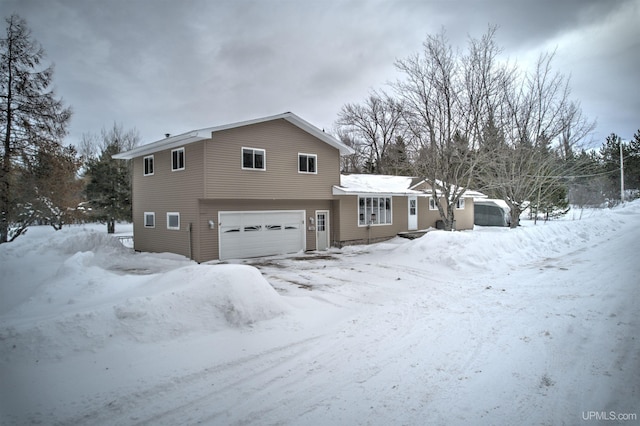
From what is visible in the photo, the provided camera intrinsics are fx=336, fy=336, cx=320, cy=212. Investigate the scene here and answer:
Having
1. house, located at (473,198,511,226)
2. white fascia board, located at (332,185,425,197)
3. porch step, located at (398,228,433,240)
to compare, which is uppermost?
Answer: white fascia board, located at (332,185,425,197)

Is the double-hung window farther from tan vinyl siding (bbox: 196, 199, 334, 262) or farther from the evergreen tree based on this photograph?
the evergreen tree

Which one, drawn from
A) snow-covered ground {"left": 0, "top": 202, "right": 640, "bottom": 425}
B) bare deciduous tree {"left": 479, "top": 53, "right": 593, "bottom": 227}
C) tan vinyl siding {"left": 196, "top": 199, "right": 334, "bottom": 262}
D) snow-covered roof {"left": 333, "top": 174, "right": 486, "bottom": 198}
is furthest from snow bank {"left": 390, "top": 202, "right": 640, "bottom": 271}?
tan vinyl siding {"left": 196, "top": 199, "right": 334, "bottom": 262}

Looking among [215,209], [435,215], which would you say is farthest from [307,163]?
[435,215]

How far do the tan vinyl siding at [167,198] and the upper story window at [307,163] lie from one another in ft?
15.4

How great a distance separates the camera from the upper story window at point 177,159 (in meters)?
14.4

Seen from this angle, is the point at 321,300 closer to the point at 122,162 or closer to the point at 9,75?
the point at 9,75

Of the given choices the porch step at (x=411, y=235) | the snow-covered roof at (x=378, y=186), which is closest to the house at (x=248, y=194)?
the snow-covered roof at (x=378, y=186)

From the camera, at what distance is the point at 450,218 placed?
49.8 feet

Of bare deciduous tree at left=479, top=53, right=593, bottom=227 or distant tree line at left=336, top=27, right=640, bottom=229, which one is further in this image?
bare deciduous tree at left=479, top=53, right=593, bottom=227

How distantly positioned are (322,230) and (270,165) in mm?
4686

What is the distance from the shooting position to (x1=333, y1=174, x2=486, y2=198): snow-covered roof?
17472mm

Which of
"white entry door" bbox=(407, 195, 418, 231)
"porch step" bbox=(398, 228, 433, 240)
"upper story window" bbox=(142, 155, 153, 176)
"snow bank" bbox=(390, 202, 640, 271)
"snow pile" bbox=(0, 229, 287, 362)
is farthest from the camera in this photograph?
"white entry door" bbox=(407, 195, 418, 231)

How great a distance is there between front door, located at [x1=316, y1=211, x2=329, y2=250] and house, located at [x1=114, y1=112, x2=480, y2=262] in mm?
53

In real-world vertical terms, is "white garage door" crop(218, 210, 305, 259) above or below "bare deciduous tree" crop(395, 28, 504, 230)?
below
